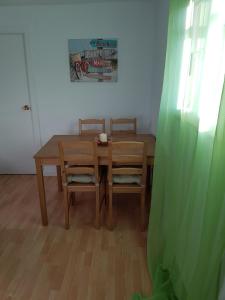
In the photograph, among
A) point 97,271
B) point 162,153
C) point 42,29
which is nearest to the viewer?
point 162,153

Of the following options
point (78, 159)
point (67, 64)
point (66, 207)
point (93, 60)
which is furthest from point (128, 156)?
point (67, 64)

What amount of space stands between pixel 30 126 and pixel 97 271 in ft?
7.63

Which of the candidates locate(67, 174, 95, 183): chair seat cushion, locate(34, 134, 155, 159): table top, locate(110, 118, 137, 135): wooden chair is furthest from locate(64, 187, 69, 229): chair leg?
locate(110, 118, 137, 135): wooden chair

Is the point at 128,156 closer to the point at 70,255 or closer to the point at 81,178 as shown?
the point at 81,178

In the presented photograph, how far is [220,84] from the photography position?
92cm

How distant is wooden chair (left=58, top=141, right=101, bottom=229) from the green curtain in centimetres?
63

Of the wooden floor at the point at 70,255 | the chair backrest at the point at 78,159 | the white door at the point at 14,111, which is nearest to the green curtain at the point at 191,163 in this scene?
the wooden floor at the point at 70,255

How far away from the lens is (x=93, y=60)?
9.97 ft

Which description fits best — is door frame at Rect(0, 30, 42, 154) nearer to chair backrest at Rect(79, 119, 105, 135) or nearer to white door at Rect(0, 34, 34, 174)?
white door at Rect(0, 34, 34, 174)

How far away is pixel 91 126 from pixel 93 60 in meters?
0.92

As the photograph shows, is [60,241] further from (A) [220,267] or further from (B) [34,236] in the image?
(A) [220,267]

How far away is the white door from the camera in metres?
3.04

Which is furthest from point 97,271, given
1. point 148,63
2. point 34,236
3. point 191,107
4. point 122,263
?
point 148,63

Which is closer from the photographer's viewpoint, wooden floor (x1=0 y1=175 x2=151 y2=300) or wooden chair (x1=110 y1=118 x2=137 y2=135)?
wooden floor (x1=0 y1=175 x2=151 y2=300)
